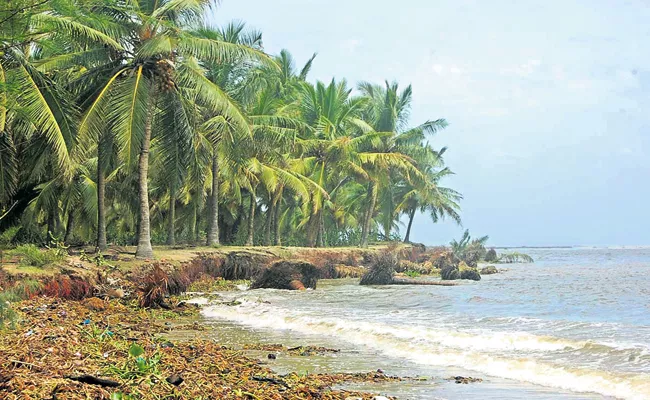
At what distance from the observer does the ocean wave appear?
759cm

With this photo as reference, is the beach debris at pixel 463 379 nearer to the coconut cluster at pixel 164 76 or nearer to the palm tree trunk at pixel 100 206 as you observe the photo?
the coconut cluster at pixel 164 76

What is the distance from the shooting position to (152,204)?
113ft

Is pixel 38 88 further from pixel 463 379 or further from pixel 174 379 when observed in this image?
pixel 463 379

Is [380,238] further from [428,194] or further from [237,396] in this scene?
[237,396]

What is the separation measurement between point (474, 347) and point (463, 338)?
588 millimetres

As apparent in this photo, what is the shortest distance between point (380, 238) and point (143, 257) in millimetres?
41617

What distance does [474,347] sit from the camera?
1023 centimetres

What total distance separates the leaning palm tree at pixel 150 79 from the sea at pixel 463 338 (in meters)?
5.24

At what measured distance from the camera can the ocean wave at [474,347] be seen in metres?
7.59

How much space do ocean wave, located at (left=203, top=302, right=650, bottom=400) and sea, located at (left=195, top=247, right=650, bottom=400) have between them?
15 mm

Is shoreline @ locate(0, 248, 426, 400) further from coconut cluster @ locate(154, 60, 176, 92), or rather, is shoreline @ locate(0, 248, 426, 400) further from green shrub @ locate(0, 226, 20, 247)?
coconut cluster @ locate(154, 60, 176, 92)

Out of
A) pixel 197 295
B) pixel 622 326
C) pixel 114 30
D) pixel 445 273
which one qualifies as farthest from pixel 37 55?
pixel 622 326

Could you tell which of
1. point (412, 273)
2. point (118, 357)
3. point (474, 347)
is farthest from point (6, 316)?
point (412, 273)

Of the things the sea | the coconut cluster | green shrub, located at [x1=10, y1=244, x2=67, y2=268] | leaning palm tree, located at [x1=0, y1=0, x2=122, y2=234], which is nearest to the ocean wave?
the sea
